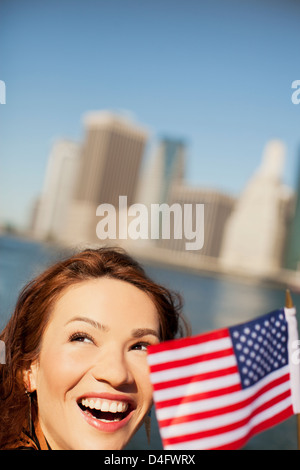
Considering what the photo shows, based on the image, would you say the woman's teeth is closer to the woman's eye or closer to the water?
the woman's eye

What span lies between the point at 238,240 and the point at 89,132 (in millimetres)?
48620

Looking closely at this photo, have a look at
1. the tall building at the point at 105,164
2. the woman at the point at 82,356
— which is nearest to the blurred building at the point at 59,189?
the tall building at the point at 105,164

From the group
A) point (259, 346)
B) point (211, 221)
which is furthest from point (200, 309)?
point (211, 221)

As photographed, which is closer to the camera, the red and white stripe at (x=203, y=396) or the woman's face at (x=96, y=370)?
the woman's face at (x=96, y=370)

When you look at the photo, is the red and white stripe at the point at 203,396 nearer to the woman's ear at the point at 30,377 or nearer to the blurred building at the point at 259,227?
the woman's ear at the point at 30,377

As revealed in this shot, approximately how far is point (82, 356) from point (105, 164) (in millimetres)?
144401

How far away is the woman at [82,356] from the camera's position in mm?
2232

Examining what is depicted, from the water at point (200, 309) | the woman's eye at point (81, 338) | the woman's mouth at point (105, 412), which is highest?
the woman's eye at point (81, 338)

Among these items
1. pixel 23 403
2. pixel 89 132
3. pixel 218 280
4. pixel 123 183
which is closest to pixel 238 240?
pixel 218 280

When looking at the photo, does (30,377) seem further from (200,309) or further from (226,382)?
(200,309)

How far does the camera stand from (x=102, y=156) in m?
146

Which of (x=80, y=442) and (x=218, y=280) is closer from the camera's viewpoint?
(x=80, y=442)

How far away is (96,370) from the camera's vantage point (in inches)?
86.1
